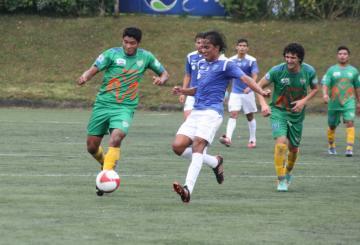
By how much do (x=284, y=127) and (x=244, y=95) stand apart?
8.54 metres

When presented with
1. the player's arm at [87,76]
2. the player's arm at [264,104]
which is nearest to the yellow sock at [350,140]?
the player's arm at [264,104]

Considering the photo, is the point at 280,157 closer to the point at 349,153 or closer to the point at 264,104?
the point at 264,104

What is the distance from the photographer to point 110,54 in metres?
12.8

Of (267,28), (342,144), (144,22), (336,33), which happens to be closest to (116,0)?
(144,22)

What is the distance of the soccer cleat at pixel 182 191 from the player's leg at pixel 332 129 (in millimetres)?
8065

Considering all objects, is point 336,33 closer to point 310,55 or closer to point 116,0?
point 310,55

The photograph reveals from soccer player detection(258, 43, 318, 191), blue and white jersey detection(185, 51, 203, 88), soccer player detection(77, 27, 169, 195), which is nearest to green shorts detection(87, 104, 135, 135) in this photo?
soccer player detection(77, 27, 169, 195)

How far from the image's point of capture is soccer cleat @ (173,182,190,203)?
11.1m

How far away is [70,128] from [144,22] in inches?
605

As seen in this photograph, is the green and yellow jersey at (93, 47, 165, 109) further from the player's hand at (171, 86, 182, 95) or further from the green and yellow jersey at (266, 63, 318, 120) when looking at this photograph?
the green and yellow jersey at (266, 63, 318, 120)

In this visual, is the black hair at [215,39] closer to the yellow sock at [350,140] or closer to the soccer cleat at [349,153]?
the soccer cleat at [349,153]

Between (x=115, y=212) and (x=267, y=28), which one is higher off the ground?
(x=115, y=212)

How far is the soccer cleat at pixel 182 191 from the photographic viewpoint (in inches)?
439

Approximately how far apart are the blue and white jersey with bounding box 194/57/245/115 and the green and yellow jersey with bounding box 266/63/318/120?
1.15 meters
